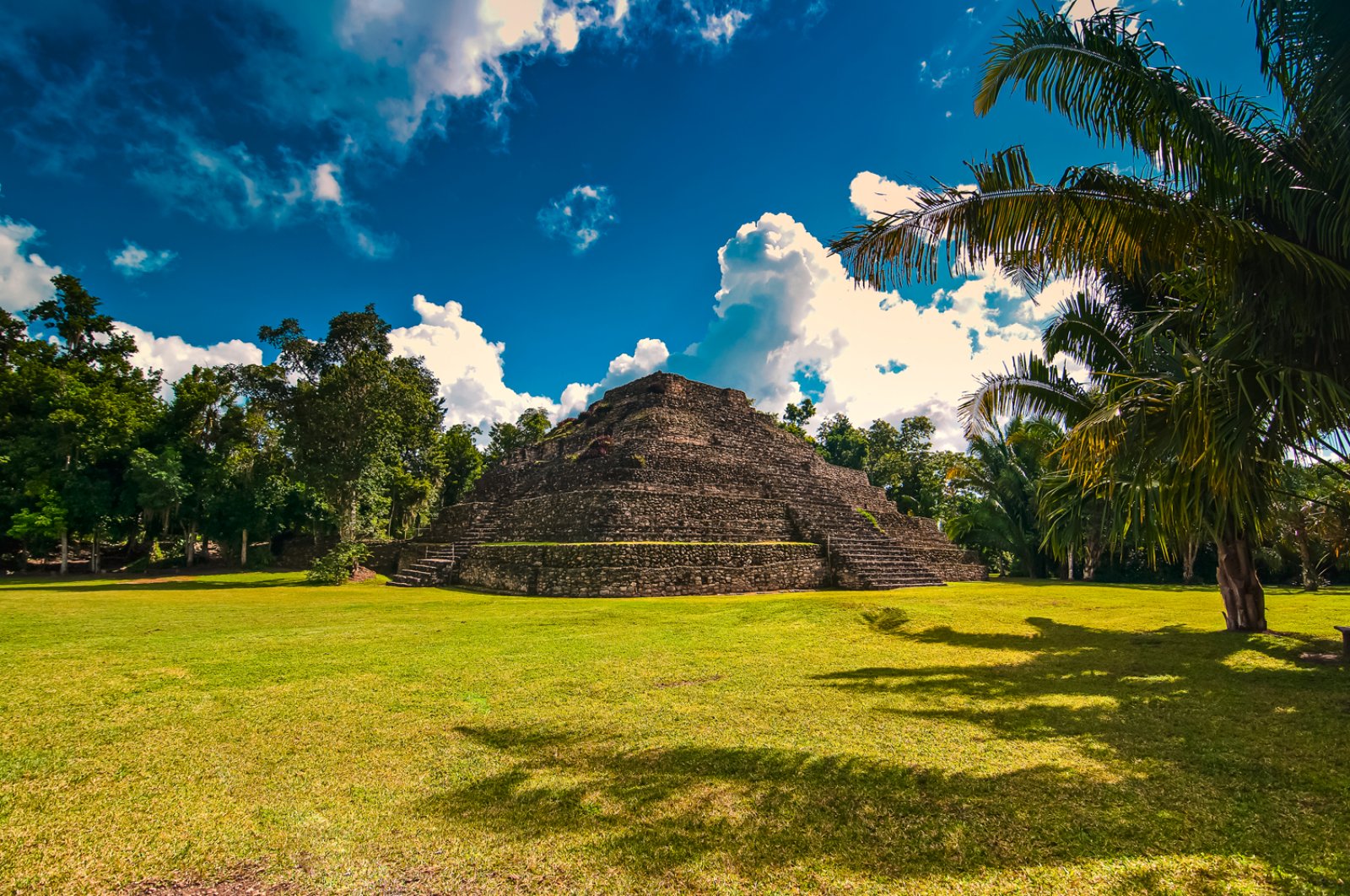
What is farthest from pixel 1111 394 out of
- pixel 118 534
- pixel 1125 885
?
pixel 118 534

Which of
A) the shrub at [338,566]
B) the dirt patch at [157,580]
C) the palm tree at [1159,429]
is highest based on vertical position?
the palm tree at [1159,429]

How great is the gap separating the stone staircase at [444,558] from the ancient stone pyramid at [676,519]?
0.18 ft

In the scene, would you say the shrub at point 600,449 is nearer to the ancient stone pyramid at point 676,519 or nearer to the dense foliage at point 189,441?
the ancient stone pyramid at point 676,519

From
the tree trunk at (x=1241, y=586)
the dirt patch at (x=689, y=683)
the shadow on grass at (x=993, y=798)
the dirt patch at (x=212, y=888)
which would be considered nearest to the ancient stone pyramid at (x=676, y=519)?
the dirt patch at (x=689, y=683)

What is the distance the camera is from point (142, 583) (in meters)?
18.9

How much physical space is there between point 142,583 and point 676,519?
17425mm

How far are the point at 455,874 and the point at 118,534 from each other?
97.8 ft

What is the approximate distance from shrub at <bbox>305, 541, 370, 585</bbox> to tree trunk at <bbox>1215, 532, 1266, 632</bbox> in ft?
69.1

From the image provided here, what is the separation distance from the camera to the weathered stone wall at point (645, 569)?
45.0 feet

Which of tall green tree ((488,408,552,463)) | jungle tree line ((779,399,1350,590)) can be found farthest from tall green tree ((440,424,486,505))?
jungle tree line ((779,399,1350,590))

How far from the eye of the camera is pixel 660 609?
35.1 feet

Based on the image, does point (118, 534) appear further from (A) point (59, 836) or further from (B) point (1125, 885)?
(B) point (1125, 885)

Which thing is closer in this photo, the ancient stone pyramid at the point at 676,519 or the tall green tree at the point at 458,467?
the ancient stone pyramid at the point at 676,519

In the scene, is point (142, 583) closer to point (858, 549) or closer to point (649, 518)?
point (649, 518)
